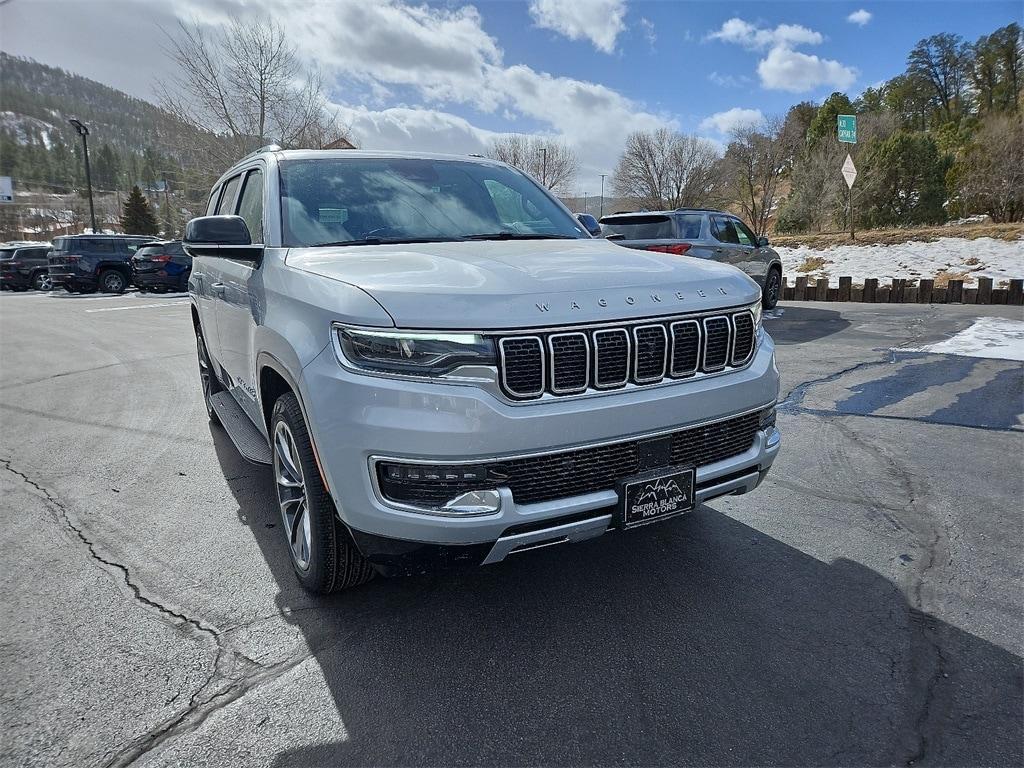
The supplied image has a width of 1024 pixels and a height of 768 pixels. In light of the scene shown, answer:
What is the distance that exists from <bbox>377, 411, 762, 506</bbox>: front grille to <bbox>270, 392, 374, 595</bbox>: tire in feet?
1.63

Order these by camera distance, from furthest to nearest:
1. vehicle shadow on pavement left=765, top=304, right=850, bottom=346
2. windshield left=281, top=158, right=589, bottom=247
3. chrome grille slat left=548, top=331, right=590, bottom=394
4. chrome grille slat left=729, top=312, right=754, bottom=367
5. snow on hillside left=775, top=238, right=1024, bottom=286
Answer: snow on hillside left=775, top=238, right=1024, bottom=286 → vehicle shadow on pavement left=765, top=304, right=850, bottom=346 → windshield left=281, top=158, right=589, bottom=247 → chrome grille slat left=729, top=312, right=754, bottom=367 → chrome grille slat left=548, top=331, right=590, bottom=394

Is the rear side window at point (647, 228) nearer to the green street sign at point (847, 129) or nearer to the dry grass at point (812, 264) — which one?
the dry grass at point (812, 264)

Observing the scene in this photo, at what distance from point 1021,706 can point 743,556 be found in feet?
3.88

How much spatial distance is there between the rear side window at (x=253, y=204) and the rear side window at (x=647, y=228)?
21.3ft

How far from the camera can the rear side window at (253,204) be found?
3.41 meters

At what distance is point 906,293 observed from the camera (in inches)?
536

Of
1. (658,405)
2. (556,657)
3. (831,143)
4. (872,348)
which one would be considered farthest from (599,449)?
Answer: (831,143)

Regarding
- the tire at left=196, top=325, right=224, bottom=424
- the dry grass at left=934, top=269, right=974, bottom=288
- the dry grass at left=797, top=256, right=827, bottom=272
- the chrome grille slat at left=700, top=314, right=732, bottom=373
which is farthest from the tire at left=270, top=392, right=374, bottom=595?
the dry grass at left=797, top=256, right=827, bottom=272

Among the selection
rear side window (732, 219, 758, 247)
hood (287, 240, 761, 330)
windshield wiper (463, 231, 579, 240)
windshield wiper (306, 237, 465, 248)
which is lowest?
hood (287, 240, 761, 330)

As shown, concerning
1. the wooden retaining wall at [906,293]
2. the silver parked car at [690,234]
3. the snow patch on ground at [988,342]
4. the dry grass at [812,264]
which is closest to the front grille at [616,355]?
the silver parked car at [690,234]

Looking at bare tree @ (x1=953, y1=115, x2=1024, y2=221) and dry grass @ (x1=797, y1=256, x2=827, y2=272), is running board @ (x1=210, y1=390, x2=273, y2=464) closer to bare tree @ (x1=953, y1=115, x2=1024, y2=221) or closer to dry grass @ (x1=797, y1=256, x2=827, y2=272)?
dry grass @ (x1=797, y1=256, x2=827, y2=272)

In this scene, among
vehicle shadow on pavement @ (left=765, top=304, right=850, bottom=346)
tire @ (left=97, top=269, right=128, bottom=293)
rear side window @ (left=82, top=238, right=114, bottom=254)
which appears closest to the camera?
vehicle shadow on pavement @ (left=765, top=304, right=850, bottom=346)

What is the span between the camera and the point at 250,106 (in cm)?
2786

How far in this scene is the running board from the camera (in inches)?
130
